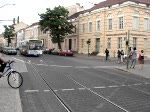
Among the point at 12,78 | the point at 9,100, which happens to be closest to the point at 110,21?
the point at 12,78

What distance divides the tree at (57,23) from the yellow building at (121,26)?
27.9 ft

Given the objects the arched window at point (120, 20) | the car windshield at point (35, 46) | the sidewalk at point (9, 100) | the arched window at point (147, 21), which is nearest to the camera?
the sidewalk at point (9, 100)

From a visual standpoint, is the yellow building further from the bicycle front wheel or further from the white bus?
the bicycle front wheel

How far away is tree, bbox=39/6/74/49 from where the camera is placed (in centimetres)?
6556

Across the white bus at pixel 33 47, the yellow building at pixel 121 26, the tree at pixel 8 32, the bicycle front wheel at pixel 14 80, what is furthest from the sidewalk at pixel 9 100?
the tree at pixel 8 32

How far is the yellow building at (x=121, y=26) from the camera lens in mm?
50031

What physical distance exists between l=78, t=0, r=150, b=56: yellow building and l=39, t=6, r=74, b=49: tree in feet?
27.9

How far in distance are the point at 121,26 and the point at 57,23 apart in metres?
17.9

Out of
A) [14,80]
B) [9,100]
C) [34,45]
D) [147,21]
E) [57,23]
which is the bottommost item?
[9,100]

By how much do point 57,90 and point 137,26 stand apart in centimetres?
4010

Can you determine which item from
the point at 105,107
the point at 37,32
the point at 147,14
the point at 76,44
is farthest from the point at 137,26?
the point at 37,32

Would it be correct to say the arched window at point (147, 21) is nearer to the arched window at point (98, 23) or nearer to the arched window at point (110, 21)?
the arched window at point (110, 21)

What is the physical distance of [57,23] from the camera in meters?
65.2

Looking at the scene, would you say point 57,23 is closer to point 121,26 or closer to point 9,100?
point 121,26
